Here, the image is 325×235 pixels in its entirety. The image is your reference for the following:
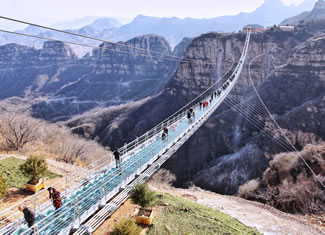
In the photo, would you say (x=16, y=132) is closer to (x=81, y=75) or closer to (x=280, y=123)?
(x=280, y=123)

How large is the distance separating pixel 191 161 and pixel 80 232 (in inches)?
1101

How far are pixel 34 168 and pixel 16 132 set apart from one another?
9753 mm

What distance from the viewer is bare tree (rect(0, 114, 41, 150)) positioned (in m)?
16.2

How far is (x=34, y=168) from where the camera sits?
9.07 m

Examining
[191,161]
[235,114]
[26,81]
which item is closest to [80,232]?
[191,161]

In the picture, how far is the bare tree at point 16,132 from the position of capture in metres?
16.2

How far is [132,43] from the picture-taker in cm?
11625

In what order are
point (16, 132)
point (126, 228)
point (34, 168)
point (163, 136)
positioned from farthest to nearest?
point (16, 132)
point (163, 136)
point (34, 168)
point (126, 228)

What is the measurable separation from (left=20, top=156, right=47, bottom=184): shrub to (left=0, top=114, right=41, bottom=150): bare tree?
781 cm

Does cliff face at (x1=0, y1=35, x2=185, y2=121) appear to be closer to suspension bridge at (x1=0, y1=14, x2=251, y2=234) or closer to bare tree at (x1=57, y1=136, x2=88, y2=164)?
bare tree at (x1=57, y1=136, x2=88, y2=164)

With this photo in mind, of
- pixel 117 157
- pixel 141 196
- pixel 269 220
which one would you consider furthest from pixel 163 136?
pixel 269 220

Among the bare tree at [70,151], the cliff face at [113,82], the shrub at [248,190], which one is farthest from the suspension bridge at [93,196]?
the cliff face at [113,82]

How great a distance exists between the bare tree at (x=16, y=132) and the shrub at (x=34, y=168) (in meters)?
7.81

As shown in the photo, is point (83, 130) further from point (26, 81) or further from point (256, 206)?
point (26, 81)
